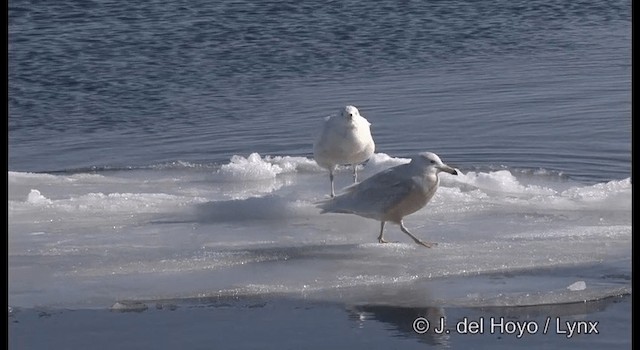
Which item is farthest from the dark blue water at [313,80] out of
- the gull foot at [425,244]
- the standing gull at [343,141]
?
the gull foot at [425,244]

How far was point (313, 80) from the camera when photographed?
13750mm

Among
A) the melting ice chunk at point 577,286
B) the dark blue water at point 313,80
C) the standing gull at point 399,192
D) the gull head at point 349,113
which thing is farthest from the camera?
the dark blue water at point 313,80

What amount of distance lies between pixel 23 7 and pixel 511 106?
6447 millimetres

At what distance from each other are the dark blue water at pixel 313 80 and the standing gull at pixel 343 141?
965mm

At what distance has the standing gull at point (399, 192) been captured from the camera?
8.09m

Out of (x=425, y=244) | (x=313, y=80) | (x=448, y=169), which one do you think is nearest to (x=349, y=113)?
(x=448, y=169)

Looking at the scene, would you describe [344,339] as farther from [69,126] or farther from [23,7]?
[23,7]

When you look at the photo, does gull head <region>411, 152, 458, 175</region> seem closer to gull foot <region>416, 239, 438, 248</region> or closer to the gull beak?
the gull beak

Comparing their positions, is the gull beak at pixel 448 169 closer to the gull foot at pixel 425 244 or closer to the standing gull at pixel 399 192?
the standing gull at pixel 399 192

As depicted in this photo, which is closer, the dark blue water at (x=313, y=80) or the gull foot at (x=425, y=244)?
the gull foot at (x=425, y=244)

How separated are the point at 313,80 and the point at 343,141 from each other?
409 cm

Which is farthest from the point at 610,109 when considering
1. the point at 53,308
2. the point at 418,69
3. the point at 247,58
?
the point at 53,308
